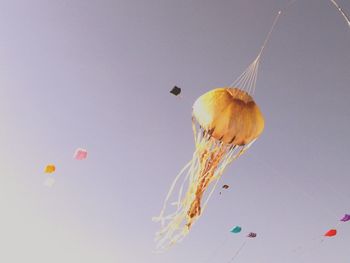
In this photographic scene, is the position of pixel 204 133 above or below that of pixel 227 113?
below

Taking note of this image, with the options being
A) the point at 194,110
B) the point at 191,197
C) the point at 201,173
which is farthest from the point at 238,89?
the point at 191,197

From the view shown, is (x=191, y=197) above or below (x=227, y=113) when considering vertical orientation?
below

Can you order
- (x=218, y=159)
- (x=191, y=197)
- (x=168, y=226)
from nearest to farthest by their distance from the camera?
(x=168, y=226), (x=191, y=197), (x=218, y=159)

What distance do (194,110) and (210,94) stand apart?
554mm

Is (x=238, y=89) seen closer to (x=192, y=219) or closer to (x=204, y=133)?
(x=204, y=133)

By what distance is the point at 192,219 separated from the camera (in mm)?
6570

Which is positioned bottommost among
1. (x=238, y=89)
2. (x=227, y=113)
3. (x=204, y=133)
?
(x=204, y=133)

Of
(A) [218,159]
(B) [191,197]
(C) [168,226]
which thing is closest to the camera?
(C) [168,226]

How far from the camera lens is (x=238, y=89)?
23.1 ft

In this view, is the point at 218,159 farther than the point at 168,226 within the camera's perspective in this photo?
Yes

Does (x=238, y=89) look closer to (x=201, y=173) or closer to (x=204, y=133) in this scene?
(x=204, y=133)

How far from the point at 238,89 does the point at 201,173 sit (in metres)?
1.79

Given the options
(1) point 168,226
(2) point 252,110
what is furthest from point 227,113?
(1) point 168,226

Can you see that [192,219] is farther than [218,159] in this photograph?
No
